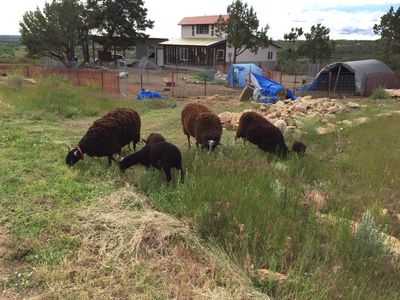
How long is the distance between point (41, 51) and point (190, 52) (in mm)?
19419

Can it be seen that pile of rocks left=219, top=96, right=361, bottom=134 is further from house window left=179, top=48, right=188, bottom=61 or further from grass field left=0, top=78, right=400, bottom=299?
house window left=179, top=48, right=188, bottom=61

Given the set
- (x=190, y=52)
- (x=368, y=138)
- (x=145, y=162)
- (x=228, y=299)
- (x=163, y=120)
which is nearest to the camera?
(x=228, y=299)

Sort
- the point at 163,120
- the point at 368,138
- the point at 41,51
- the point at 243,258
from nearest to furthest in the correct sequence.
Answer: the point at 243,258 < the point at 368,138 < the point at 163,120 < the point at 41,51

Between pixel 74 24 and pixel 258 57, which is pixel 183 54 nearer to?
pixel 258 57

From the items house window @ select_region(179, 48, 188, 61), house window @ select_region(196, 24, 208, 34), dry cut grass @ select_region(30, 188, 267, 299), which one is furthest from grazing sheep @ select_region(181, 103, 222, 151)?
house window @ select_region(196, 24, 208, 34)

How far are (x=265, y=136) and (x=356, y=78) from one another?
17.0 m

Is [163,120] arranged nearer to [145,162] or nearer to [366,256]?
[145,162]

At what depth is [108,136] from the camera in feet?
25.3

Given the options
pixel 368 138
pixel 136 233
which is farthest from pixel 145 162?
pixel 368 138

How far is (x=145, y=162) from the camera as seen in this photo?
Answer: 6656 mm

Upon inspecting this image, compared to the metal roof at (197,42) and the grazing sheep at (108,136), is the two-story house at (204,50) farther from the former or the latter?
the grazing sheep at (108,136)

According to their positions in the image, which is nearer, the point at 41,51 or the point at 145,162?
the point at 145,162

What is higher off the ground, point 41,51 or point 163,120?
point 41,51

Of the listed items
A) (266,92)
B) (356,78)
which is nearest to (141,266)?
(266,92)
